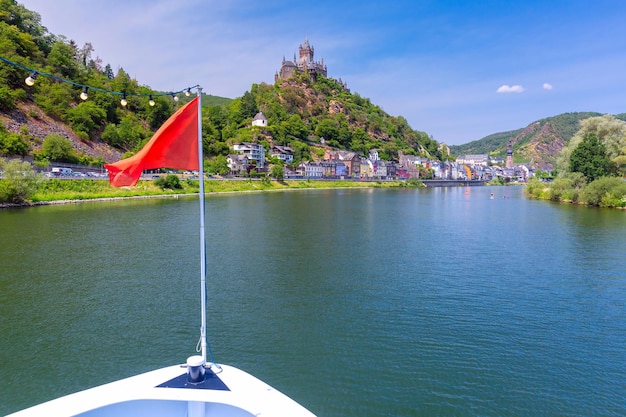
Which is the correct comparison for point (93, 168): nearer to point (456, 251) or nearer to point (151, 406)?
point (456, 251)

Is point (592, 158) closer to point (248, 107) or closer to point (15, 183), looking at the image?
point (15, 183)

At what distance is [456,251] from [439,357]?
626 inches

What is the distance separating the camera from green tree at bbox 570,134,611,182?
5909 centimetres

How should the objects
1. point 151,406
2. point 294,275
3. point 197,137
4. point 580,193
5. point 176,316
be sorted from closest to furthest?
1. point 151,406
2. point 197,137
3. point 176,316
4. point 294,275
5. point 580,193

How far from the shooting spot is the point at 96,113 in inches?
3445

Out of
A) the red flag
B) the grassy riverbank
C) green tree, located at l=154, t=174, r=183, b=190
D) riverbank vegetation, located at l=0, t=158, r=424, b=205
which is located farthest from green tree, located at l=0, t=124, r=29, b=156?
the red flag

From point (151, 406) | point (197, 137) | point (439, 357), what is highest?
point (197, 137)

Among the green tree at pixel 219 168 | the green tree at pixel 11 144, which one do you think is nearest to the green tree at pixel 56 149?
the green tree at pixel 11 144

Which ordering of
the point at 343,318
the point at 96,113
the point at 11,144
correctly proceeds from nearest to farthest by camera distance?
the point at 343,318 < the point at 11,144 < the point at 96,113

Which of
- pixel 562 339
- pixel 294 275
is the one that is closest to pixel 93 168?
pixel 294 275

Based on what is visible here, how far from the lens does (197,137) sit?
6891 mm

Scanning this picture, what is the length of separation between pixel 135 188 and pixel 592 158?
73403 mm

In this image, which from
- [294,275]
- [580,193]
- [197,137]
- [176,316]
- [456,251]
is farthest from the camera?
[580,193]

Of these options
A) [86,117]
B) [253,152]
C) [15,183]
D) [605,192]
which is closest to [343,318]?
[15,183]
